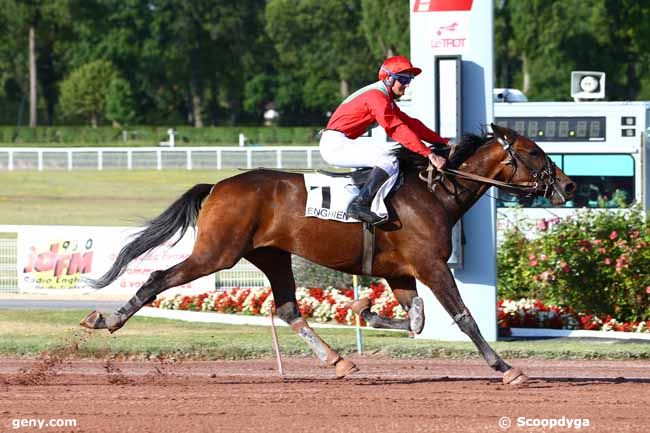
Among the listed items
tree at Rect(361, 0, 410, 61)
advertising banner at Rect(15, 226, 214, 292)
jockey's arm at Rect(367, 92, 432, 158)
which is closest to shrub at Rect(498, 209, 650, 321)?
jockey's arm at Rect(367, 92, 432, 158)

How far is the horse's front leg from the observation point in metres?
8.76

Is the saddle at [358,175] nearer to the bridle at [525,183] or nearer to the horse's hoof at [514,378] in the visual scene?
the bridle at [525,183]

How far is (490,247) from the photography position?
11.9 m

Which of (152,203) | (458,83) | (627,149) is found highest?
(458,83)

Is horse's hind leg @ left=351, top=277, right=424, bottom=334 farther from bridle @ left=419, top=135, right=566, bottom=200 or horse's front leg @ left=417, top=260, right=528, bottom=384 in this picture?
bridle @ left=419, top=135, right=566, bottom=200

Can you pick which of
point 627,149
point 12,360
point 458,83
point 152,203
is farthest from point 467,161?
point 152,203

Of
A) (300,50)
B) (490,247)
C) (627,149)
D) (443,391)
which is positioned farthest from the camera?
(300,50)

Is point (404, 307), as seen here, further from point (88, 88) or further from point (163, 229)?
point (88, 88)

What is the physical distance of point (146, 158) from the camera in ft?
128

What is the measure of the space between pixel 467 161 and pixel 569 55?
51.9 m

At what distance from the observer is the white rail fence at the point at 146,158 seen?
37.3 metres

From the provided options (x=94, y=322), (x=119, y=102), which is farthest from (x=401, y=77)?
(x=119, y=102)

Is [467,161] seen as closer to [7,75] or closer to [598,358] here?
[598,358]

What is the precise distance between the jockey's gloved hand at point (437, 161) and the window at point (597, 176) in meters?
9.76
